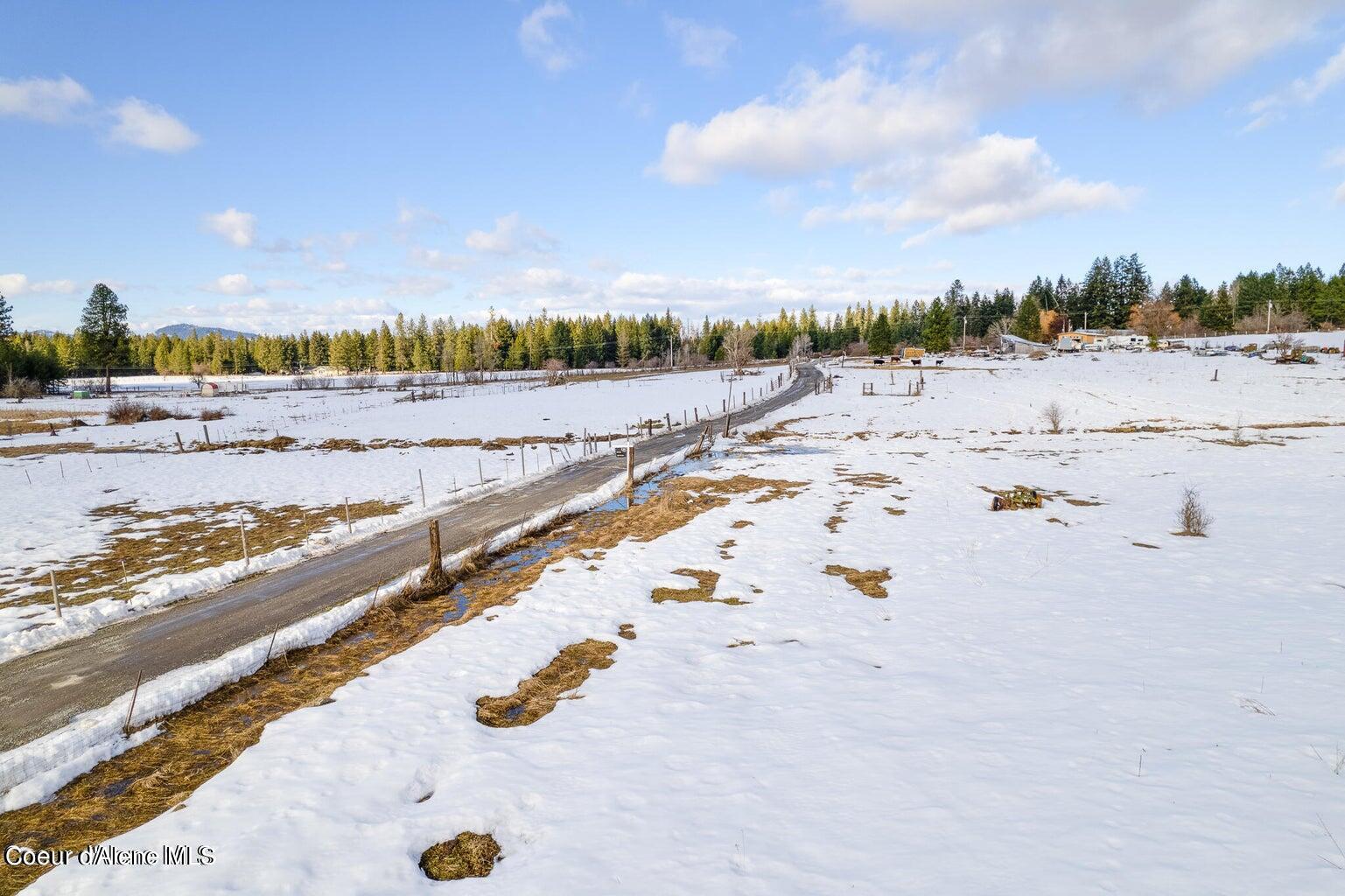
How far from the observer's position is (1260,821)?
523cm

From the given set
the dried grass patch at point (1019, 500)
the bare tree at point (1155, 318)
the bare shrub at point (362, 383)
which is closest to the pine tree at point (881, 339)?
the bare tree at point (1155, 318)

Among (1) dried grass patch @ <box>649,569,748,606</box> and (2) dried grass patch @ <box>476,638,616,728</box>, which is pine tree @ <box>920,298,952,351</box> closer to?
(1) dried grass patch @ <box>649,569,748,606</box>

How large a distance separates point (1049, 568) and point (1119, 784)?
865cm

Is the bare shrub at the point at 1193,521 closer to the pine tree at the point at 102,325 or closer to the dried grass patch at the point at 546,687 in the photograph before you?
the dried grass patch at the point at 546,687

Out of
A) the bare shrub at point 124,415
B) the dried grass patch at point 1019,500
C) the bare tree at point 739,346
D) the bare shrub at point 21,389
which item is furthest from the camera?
the bare tree at point 739,346

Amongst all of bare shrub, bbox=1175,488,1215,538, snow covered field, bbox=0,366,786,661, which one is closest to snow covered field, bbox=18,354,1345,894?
bare shrub, bbox=1175,488,1215,538

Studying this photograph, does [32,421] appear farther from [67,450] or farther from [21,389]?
[21,389]

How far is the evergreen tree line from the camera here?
11406 centimetres

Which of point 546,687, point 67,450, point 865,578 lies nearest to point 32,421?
point 67,450

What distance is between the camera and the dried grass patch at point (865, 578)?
12.7 m

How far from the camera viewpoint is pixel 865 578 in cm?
1358

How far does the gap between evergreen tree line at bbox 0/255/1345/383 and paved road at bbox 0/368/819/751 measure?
110 metres

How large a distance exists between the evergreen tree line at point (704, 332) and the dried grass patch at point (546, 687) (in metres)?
115

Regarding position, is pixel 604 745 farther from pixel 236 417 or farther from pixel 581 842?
pixel 236 417
